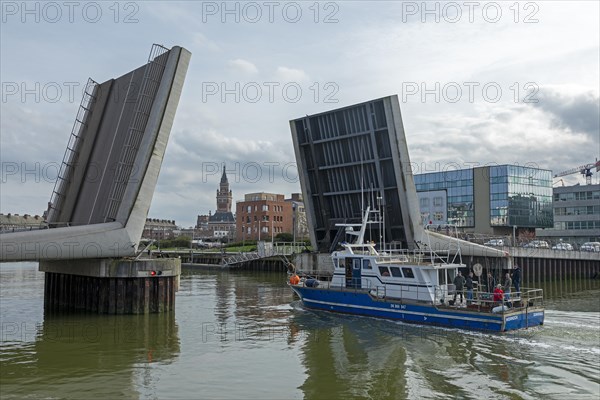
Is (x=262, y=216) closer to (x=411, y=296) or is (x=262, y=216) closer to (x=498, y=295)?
(x=411, y=296)

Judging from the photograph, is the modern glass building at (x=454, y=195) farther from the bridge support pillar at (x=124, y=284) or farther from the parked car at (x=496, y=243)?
the bridge support pillar at (x=124, y=284)

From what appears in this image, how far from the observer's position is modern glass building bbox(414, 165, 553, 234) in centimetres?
5897

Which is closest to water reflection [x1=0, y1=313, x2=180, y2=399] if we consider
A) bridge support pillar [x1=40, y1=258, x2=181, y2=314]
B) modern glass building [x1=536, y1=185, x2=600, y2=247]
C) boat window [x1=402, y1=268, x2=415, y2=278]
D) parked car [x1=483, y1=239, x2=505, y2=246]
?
bridge support pillar [x1=40, y1=258, x2=181, y2=314]

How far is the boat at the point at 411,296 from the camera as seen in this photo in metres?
18.2

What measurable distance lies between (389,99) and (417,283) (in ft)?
32.3

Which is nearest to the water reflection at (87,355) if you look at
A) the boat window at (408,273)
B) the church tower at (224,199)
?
the boat window at (408,273)


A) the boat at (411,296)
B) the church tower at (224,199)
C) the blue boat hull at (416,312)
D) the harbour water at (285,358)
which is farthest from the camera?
the church tower at (224,199)

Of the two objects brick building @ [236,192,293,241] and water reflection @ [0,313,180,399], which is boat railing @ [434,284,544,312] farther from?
brick building @ [236,192,293,241]

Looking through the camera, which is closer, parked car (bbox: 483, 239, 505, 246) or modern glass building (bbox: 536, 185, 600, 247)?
parked car (bbox: 483, 239, 505, 246)

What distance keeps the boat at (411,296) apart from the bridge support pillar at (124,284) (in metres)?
6.06

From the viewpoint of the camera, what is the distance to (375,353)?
15656 mm

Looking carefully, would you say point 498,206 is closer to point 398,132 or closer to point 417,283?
point 398,132

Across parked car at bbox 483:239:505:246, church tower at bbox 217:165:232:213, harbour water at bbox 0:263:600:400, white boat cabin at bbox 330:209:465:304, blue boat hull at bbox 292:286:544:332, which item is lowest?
harbour water at bbox 0:263:600:400

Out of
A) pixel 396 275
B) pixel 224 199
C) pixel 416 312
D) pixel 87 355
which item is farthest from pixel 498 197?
pixel 224 199
